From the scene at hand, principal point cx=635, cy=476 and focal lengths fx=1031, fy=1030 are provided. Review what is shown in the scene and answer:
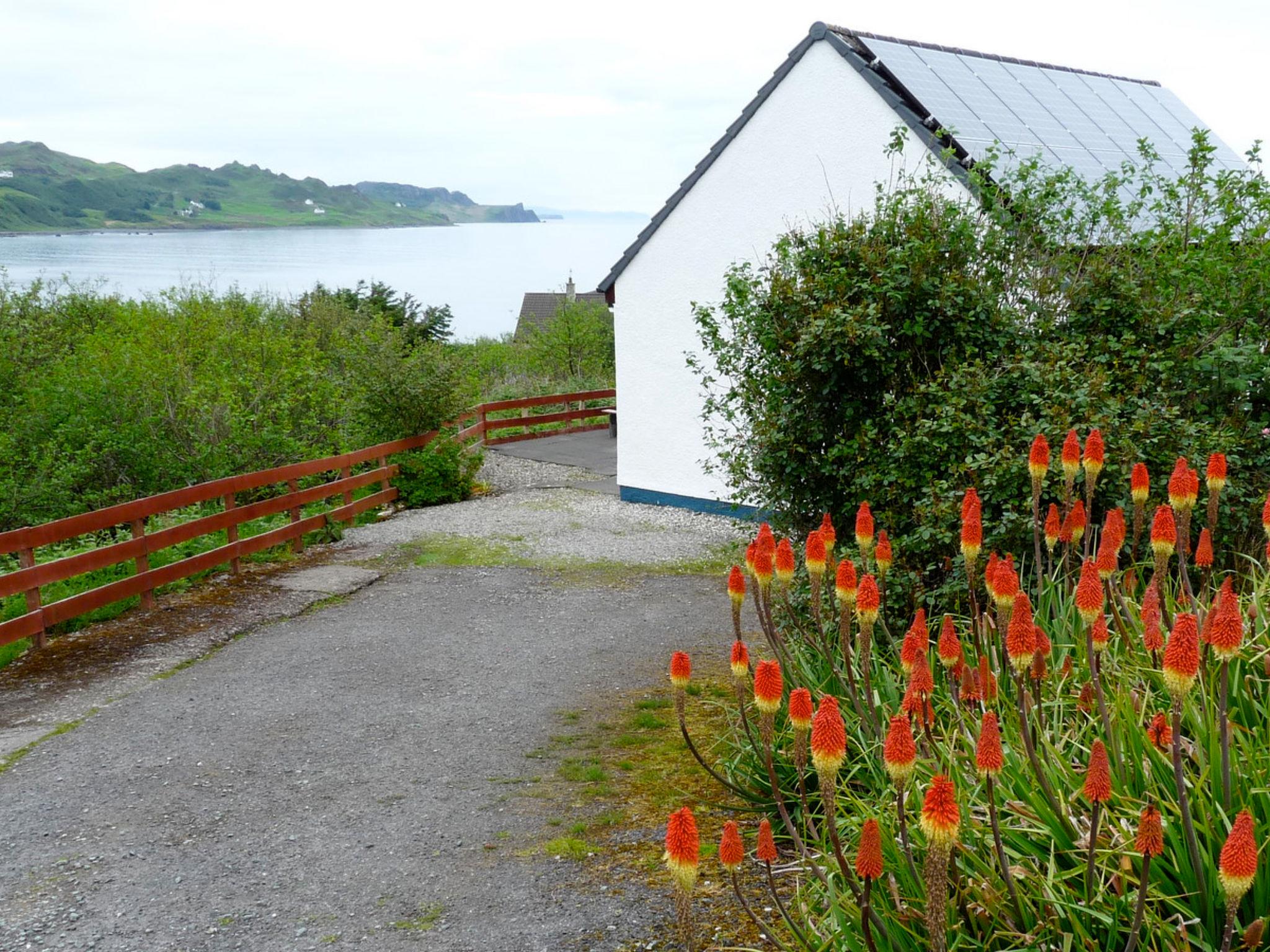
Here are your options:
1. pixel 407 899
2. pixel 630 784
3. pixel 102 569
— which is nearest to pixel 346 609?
pixel 102 569

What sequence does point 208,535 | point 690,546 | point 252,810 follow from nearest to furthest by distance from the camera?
point 252,810 → point 208,535 → point 690,546

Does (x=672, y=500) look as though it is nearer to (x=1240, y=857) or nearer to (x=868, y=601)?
(x=868, y=601)

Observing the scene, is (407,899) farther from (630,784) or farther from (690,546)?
(690,546)

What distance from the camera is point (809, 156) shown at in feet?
43.4

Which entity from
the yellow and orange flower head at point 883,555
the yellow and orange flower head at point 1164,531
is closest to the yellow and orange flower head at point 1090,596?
the yellow and orange flower head at point 1164,531

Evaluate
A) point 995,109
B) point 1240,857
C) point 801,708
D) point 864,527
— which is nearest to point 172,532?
point 864,527

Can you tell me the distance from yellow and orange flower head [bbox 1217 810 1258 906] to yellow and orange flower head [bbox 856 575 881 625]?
1.36 metres

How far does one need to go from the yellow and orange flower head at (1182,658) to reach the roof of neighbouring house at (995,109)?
8797 mm

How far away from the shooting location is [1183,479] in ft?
10.9

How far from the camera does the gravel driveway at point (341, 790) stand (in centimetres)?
431

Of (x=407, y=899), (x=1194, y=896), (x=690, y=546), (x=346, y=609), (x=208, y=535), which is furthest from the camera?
(x=690, y=546)

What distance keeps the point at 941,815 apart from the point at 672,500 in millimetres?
13656

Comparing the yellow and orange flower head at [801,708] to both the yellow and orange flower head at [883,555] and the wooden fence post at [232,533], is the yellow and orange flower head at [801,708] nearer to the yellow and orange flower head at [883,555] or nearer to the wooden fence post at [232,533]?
the yellow and orange flower head at [883,555]

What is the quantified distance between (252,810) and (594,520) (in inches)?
372
